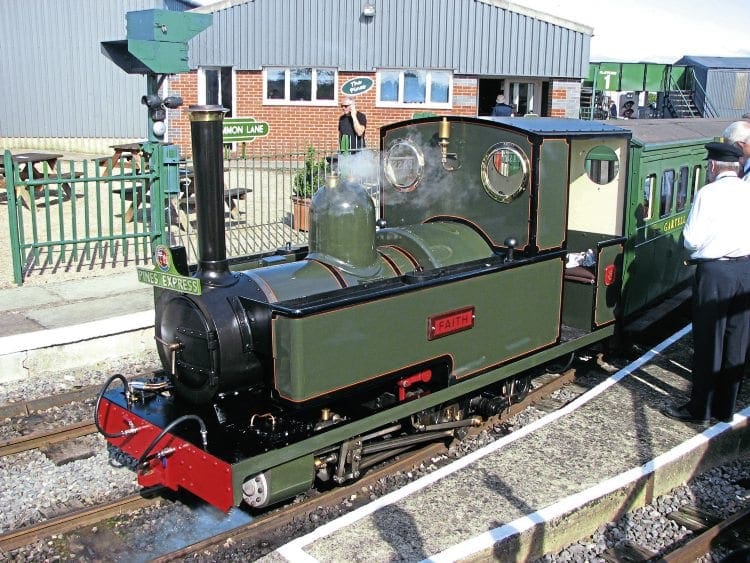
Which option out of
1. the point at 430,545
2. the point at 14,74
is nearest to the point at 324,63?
the point at 14,74

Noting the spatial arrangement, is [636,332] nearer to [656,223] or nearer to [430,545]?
[656,223]

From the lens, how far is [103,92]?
19.9 meters

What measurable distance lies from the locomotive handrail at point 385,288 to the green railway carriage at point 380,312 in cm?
2

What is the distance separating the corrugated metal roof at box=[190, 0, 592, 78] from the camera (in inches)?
744

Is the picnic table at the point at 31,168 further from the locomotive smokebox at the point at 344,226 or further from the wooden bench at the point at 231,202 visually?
the locomotive smokebox at the point at 344,226

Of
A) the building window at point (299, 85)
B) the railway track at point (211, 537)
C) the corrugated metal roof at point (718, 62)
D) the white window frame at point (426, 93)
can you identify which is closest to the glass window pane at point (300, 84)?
the building window at point (299, 85)

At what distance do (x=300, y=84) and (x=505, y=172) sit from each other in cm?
1463

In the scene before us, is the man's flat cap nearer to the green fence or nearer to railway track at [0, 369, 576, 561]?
railway track at [0, 369, 576, 561]

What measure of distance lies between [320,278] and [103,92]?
1687 cm

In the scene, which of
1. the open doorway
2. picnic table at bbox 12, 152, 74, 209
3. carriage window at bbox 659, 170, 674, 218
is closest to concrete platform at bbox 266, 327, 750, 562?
carriage window at bbox 659, 170, 674, 218

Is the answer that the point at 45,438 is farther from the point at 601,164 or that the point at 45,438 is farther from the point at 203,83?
the point at 203,83

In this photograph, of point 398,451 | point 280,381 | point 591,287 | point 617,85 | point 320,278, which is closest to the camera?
point 280,381

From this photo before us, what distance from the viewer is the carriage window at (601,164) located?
23.2 feet

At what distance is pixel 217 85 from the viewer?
64.3 ft
